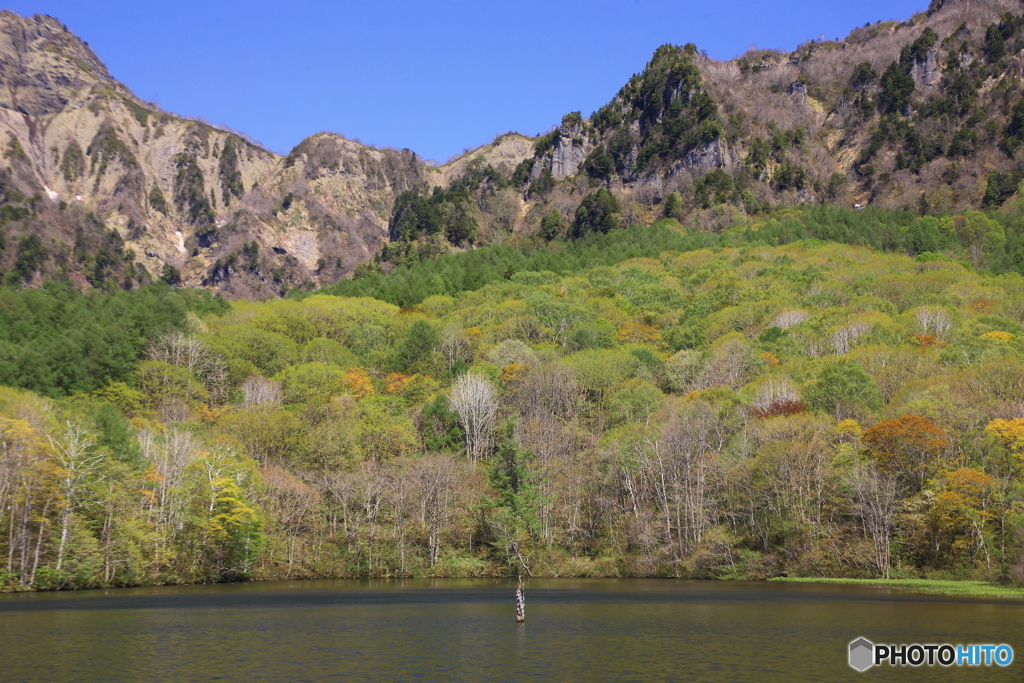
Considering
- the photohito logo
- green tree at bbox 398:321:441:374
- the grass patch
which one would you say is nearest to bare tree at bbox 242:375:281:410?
green tree at bbox 398:321:441:374

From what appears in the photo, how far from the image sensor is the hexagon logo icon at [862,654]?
32.7 m

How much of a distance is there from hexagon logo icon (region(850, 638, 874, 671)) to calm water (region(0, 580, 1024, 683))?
437mm

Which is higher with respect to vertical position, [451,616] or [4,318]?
[4,318]

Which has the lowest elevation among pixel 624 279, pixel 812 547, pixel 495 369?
pixel 812 547

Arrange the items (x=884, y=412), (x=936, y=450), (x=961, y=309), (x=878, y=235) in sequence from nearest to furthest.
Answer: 1. (x=936, y=450)
2. (x=884, y=412)
3. (x=961, y=309)
4. (x=878, y=235)

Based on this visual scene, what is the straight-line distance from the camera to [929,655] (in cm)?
3434

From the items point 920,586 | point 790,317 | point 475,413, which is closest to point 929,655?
point 920,586


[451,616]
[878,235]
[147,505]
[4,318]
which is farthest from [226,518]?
[878,235]

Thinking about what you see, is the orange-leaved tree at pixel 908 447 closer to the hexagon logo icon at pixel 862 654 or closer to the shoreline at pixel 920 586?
the shoreline at pixel 920 586

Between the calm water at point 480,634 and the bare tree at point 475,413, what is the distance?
3660cm

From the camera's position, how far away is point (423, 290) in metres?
172

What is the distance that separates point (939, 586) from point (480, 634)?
37.1 m

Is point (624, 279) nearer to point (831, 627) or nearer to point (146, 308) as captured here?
point (146, 308)

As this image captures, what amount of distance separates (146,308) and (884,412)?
322 feet
